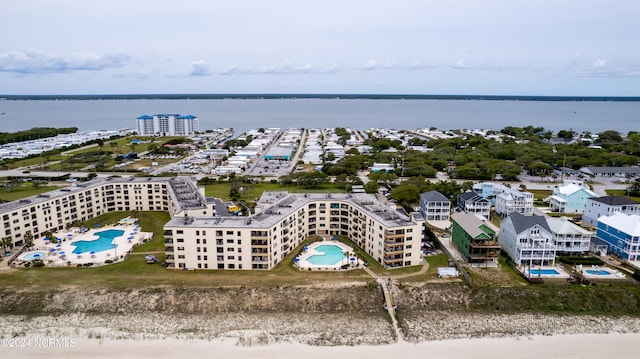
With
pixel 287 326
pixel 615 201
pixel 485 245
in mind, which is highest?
pixel 615 201

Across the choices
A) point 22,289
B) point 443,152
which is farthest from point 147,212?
point 443,152

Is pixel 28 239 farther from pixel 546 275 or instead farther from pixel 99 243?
pixel 546 275

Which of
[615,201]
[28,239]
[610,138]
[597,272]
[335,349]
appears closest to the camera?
[335,349]

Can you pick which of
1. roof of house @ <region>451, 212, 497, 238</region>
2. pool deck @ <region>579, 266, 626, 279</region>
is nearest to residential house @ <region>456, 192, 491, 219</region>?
roof of house @ <region>451, 212, 497, 238</region>

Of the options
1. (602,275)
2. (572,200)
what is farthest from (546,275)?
(572,200)

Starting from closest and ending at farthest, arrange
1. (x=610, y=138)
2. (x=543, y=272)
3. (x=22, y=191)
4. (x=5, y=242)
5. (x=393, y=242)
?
(x=393, y=242) → (x=543, y=272) → (x=5, y=242) → (x=22, y=191) → (x=610, y=138)

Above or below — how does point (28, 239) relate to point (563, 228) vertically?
below

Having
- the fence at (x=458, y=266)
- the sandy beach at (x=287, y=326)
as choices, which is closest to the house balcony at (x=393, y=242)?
the sandy beach at (x=287, y=326)

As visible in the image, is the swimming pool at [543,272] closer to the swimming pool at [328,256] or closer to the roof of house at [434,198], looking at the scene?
the roof of house at [434,198]

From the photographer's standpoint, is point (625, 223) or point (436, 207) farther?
point (436, 207)
